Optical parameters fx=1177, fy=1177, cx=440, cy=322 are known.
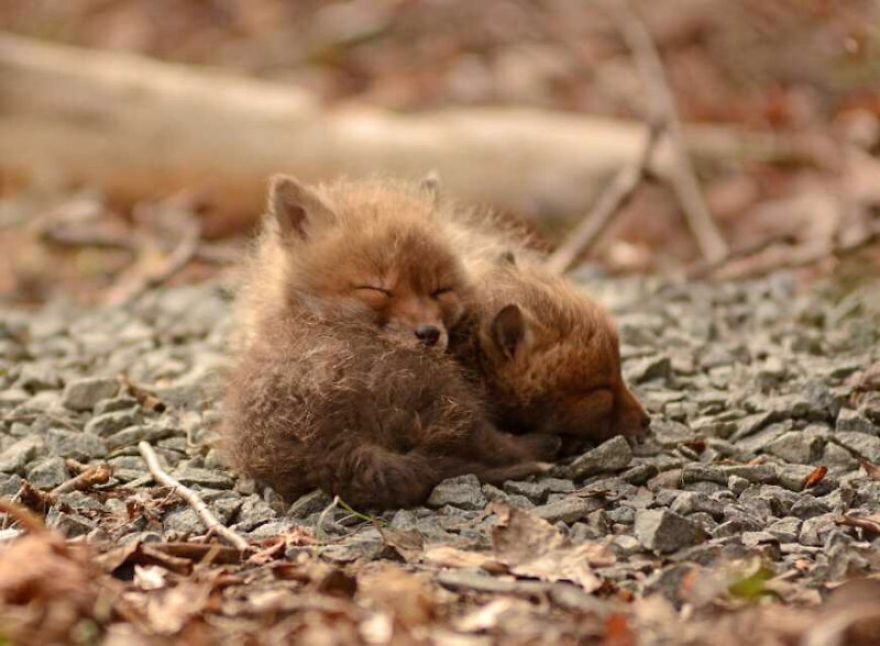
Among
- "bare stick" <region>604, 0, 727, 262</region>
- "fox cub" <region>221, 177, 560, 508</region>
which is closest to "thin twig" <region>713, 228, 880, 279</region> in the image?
"bare stick" <region>604, 0, 727, 262</region>

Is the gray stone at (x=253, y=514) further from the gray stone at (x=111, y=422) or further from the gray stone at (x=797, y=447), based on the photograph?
the gray stone at (x=797, y=447)

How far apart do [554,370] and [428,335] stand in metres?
0.52

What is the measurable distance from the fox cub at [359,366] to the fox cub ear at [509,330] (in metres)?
0.21

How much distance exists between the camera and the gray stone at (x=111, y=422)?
15.9 feet

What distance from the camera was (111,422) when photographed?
4.89 m

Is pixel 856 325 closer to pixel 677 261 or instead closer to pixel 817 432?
pixel 817 432

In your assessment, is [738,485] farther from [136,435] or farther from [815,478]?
[136,435]

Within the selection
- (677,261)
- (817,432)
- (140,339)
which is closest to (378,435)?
(817,432)

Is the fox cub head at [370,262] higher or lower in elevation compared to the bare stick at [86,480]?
higher

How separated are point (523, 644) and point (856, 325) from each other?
11.7 feet

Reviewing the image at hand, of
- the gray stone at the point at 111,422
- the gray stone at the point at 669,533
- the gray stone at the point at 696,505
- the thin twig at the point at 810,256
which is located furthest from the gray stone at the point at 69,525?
the thin twig at the point at 810,256

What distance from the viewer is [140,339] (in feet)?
21.0

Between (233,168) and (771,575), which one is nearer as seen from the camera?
(771,575)

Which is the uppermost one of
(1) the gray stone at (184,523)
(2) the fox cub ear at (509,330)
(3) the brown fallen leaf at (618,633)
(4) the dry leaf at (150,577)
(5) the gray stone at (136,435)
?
(2) the fox cub ear at (509,330)
